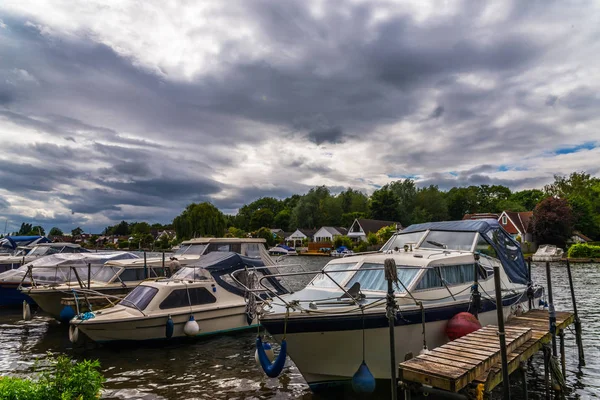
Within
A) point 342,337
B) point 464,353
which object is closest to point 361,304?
point 342,337

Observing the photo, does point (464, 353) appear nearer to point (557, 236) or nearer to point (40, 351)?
point (40, 351)

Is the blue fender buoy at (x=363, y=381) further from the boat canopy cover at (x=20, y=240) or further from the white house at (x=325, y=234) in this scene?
the white house at (x=325, y=234)

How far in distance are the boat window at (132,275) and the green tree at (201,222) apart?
5089 centimetres

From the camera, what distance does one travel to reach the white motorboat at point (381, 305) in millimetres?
8242

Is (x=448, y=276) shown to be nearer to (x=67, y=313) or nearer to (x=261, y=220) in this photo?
(x=67, y=313)

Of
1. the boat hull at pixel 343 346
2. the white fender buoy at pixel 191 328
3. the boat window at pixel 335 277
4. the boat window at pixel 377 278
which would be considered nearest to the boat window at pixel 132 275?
the white fender buoy at pixel 191 328

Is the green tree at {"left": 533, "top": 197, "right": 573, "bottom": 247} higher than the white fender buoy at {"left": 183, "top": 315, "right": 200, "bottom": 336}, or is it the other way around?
the green tree at {"left": 533, "top": 197, "right": 573, "bottom": 247}

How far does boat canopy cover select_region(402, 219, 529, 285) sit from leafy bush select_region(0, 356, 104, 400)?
1044 centimetres

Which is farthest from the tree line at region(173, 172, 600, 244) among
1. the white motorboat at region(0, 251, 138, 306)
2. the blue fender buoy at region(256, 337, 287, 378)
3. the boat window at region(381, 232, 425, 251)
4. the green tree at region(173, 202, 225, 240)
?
the blue fender buoy at region(256, 337, 287, 378)

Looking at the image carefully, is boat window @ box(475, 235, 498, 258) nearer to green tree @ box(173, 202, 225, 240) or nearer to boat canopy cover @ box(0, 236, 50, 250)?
boat canopy cover @ box(0, 236, 50, 250)

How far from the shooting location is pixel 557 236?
56812 mm

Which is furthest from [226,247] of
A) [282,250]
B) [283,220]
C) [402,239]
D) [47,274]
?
[283,220]

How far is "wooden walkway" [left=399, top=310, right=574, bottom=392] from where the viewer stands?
607 cm

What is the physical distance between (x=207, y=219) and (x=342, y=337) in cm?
6389
